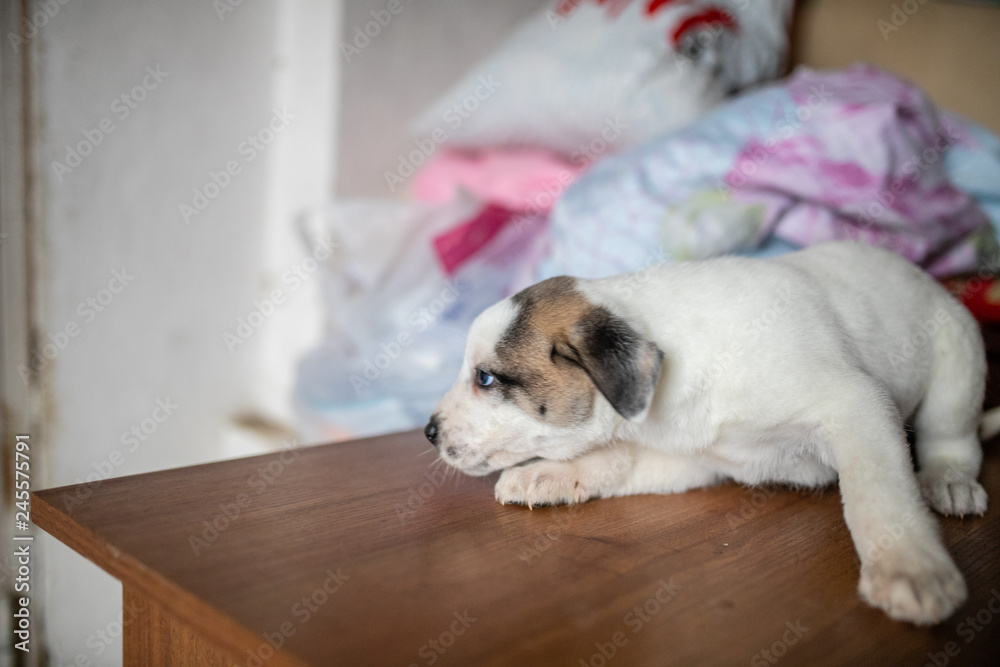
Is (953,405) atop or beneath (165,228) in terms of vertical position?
beneath

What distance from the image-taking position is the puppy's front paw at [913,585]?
0.79 metres

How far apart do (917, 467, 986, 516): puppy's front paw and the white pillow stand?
3.87ft

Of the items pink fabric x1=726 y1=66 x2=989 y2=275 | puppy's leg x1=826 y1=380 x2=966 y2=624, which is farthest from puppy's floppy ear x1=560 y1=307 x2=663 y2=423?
pink fabric x1=726 y1=66 x2=989 y2=275

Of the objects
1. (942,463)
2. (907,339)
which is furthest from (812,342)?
(942,463)

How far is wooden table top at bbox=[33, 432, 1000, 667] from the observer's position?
0.74 meters

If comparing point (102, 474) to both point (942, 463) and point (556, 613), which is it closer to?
point (556, 613)

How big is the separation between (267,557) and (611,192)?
1.15m

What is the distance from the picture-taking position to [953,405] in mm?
1295
